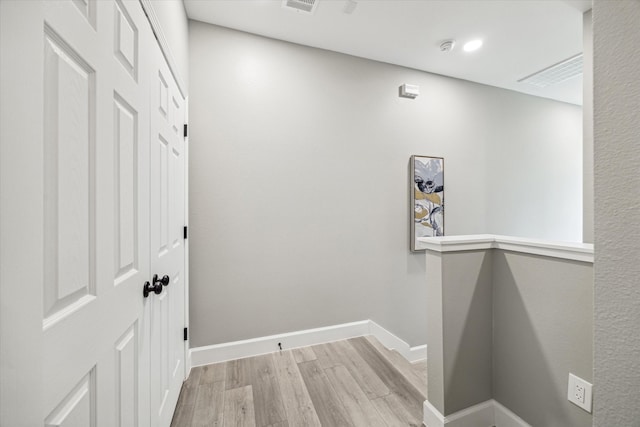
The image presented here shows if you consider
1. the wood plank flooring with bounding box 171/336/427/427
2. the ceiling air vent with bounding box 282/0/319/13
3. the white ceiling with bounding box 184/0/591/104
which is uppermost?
the white ceiling with bounding box 184/0/591/104

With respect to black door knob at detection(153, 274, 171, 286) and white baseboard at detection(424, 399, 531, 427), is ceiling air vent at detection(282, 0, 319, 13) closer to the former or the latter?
black door knob at detection(153, 274, 171, 286)

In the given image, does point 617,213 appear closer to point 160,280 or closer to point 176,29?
point 160,280

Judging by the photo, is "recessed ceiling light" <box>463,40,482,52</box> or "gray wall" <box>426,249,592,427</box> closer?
"gray wall" <box>426,249,592,427</box>

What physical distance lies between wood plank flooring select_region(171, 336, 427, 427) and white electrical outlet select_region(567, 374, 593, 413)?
0.75 metres

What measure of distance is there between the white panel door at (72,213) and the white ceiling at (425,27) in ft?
4.16

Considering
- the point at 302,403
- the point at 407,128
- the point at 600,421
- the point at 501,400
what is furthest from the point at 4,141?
the point at 407,128

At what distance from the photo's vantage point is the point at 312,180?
2.43 meters

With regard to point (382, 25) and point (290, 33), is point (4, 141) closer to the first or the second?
point (290, 33)

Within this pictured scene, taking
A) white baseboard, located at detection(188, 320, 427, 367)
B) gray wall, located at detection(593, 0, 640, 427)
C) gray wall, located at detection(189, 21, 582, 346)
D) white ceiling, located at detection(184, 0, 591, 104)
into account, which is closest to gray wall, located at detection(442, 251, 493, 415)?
gray wall, located at detection(593, 0, 640, 427)

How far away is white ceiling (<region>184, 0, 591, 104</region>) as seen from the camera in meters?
1.97

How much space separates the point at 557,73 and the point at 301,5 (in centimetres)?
292

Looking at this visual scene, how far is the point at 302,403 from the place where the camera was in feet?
5.33

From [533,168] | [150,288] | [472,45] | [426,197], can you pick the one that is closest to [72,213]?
[150,288]

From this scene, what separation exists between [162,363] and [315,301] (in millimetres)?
1319
